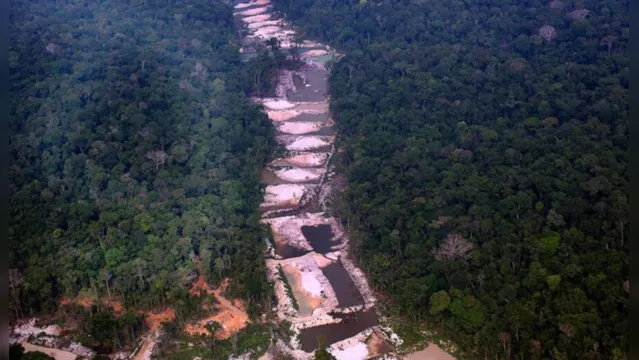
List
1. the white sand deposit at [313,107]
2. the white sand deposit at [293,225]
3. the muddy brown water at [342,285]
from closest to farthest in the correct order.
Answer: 1. the muddy brown water at [342,285]
2. the white sand deposit at [293,225]
3. the white sand deposit at [313,107]

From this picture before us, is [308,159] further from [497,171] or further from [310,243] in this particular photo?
[497,171]

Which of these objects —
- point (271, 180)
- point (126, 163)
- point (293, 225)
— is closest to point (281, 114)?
point (271, 180)

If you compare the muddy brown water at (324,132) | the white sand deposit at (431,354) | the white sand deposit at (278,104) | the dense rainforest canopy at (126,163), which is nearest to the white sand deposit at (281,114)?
the white sand deposit at (278,104)

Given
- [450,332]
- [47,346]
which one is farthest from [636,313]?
[47,346]

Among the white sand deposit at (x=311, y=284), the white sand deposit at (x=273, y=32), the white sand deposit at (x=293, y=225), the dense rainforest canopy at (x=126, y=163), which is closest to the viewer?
the dense rainforest canopy at (x=126, y=163)

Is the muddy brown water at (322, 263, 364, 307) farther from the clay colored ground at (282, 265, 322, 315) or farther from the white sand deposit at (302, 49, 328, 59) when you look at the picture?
the white sand deposit at (302, 49, 328, 59)

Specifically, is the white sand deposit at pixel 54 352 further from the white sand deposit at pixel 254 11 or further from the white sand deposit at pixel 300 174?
the white sand deposit at pixel 254 11

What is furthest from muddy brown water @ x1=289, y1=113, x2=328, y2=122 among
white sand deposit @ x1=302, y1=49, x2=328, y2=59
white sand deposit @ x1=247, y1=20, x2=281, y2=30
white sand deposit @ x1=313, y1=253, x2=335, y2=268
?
white sand deposit @ x1=247, y1=20, x2=281, y2=30
